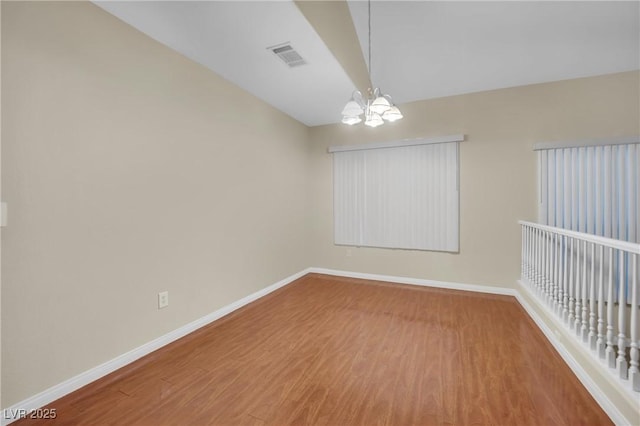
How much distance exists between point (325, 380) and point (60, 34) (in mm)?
2840

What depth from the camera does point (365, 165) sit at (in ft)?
14.0

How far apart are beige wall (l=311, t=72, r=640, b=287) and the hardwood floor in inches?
36.3

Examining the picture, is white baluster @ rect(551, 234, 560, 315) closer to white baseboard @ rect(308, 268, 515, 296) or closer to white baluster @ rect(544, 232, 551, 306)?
white baluster @ rect(544, 232, 551, 306)

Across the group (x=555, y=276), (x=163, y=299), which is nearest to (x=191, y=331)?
(x=163, y=299)

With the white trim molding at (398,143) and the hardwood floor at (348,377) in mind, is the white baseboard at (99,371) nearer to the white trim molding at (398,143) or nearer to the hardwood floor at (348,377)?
the hardwood floor at (348,377)

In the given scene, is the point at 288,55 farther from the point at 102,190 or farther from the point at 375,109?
the point at 102,190

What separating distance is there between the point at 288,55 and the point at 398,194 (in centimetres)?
251

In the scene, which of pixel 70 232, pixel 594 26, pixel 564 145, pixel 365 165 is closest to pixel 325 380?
pixel 70 232

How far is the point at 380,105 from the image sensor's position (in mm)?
2008

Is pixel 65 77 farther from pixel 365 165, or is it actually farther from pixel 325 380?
pixel 365 165

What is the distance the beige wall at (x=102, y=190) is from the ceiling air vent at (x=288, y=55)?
2.69ft

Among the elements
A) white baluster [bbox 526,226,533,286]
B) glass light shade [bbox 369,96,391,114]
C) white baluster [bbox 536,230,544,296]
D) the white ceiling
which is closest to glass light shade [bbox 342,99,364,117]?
glass light shade [bbox 369,96,391,114]

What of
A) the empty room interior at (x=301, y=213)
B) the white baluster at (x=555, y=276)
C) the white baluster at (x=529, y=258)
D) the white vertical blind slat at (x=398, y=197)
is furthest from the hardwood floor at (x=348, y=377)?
the white vertical blind slat at (x=398, y=197)

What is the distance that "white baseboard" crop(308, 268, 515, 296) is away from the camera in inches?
139
